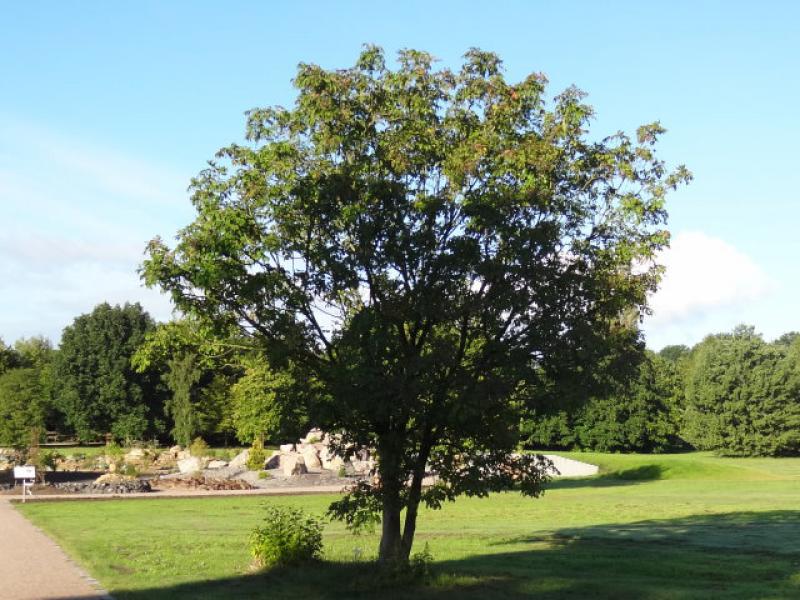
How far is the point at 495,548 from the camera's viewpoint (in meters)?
17.2

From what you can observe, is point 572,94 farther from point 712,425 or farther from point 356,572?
point 712,425

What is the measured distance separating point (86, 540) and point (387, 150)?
11.0m

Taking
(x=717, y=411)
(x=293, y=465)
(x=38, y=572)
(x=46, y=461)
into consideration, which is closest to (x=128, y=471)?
(x=46, y=461)

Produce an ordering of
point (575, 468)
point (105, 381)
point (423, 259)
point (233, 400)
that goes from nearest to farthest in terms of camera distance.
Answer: point (423, 259) < point (575, 468) < point (233, 400) < point (105, 381)

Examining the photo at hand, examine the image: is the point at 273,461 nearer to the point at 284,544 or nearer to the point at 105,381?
the point at 105,381

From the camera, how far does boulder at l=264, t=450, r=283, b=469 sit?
141 feet

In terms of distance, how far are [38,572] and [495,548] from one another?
8.39m

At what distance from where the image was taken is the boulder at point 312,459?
42406 millimetres

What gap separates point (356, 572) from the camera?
40.1ft

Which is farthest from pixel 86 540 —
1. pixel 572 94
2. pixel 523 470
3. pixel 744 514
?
pixel 744 514

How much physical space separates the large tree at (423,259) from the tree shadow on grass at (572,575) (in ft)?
3.37

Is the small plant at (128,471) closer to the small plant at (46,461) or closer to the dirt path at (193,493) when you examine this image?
the small plant at (46,461)

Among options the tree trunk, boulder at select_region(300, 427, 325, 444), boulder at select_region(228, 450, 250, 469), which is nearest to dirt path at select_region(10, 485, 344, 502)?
boulder at select_region(300, 427, 325, 444)

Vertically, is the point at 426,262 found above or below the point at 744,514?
above
